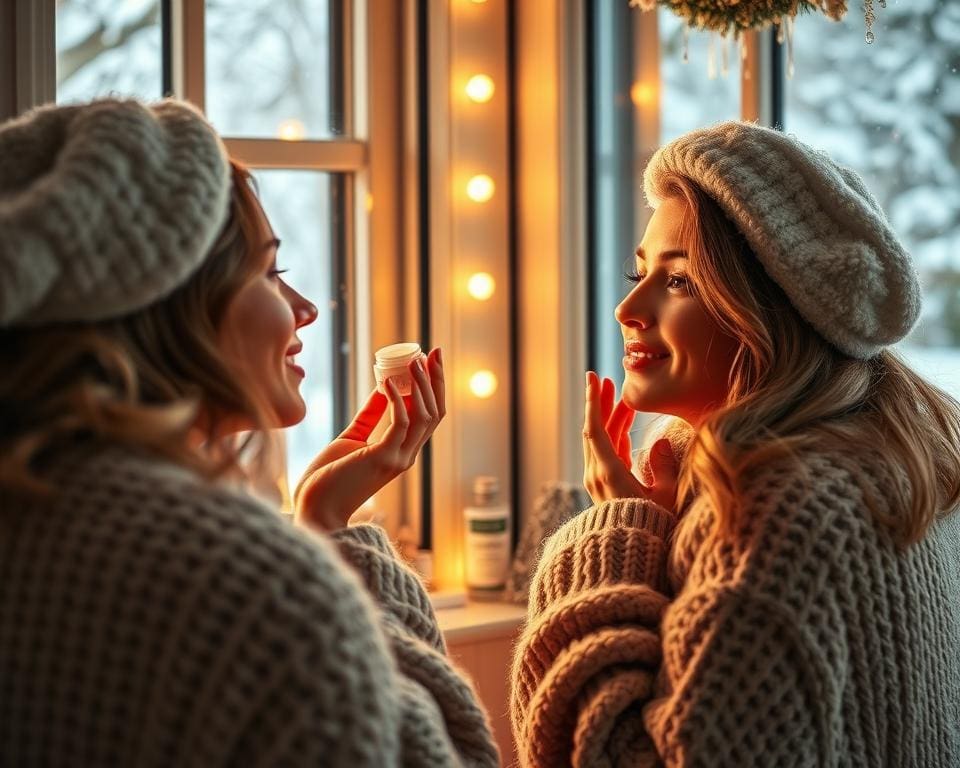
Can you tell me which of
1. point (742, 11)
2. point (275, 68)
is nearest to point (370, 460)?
point (742, 11)

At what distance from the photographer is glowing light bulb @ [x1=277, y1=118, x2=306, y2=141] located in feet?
6.81

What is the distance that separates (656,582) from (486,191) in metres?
1.08

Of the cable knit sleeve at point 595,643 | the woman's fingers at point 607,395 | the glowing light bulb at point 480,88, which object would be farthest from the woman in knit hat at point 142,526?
the glowing light bulb at point 480,88

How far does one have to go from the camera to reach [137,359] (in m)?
0.85

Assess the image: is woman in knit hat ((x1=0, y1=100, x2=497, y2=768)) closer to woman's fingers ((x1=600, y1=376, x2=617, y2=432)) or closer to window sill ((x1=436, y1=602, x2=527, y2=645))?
woman's fingers ((x1=600, y1=376, x2=617, y2=432))

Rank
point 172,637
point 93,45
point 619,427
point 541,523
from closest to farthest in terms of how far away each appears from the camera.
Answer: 1. point 172,637
2. point 619,427
3. point 93,45
4. point 541,523

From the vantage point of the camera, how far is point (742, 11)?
1.42 meters

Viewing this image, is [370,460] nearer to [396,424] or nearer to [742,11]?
[396,424]

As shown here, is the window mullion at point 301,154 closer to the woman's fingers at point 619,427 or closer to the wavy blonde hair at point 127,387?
the woman's fingers at point 619,427

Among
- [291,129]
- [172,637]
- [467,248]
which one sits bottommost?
[172,637]

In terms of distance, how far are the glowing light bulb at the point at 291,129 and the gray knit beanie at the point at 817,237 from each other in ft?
3.42

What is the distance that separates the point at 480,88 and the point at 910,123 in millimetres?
738

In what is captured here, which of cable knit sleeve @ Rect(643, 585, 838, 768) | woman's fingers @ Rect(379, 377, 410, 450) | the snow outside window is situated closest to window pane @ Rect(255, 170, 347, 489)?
the snow outside window

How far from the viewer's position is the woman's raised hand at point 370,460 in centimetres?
121
